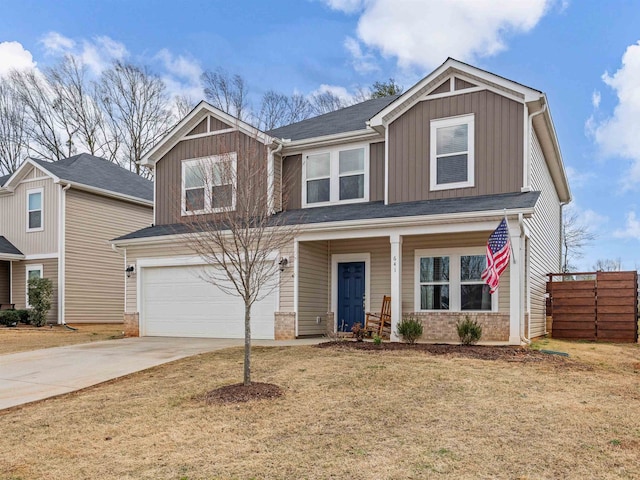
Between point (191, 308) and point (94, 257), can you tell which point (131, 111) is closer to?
point (94, 257)

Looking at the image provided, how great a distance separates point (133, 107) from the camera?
3225cm

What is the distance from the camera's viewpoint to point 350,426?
546 cm

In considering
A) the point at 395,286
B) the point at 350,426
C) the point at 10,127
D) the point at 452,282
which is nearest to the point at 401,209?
the point at 395,286

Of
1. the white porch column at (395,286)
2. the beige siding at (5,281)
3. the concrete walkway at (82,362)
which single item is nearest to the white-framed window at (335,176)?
the white porch column at (395,286)

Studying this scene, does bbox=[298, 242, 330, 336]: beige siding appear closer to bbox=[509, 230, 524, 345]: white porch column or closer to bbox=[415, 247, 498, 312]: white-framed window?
bbox=[415, 247, 498, 312]: white-framed window

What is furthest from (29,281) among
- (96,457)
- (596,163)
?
(596,163)

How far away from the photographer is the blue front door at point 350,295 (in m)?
13.7

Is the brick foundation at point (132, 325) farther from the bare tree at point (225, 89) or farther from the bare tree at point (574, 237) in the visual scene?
the bare tree at point (574, 237)

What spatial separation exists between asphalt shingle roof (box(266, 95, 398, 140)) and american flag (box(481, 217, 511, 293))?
5299 mm

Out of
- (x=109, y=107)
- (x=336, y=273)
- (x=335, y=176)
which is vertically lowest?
(x=336, y=273)

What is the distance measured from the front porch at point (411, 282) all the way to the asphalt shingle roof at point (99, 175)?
10727 mm

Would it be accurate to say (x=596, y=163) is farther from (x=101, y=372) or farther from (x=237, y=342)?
(x=101, y=372)

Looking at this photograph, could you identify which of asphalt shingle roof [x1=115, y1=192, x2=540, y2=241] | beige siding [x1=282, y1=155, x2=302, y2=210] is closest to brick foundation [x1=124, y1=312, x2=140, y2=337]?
asphalt shingle roof [x1=115, y1=192, x2=540, y2=241]

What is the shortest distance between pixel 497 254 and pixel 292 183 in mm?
6491
